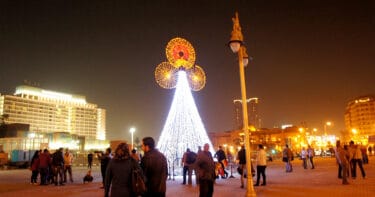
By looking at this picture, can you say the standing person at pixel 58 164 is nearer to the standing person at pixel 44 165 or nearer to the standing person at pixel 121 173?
the standing person at pixel 44 165

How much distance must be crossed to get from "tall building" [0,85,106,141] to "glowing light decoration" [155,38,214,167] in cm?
11778

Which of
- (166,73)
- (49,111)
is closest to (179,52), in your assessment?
(166,73)

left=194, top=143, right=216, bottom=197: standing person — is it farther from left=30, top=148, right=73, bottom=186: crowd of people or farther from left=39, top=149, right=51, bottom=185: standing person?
left=39, top=149, right=51, bottom=185: standing person

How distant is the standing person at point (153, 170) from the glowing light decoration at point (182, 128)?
23.7 meters

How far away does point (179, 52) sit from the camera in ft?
94.7

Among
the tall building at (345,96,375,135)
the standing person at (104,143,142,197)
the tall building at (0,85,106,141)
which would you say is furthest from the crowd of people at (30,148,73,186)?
the tall building at (345,96,375,135)

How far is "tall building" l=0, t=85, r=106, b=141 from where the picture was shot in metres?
151

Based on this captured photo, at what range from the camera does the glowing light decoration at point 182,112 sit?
29844mm

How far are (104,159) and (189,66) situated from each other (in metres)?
14.2

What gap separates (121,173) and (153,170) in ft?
3.00

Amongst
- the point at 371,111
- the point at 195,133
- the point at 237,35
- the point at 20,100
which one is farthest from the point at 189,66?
the point at 371,111

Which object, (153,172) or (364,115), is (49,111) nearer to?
(364,115)

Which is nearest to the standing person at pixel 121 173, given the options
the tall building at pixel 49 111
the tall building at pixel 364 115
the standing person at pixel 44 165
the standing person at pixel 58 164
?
the standing person at pixel 58 164

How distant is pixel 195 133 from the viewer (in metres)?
31.8
